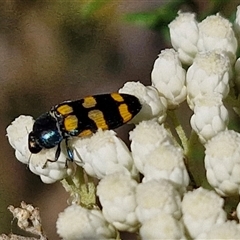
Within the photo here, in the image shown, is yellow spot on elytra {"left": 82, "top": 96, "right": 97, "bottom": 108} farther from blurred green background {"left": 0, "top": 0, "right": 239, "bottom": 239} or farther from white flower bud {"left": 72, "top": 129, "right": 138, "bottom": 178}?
blurred green background {"left": 0, "top": 0, "right": 239, "bottom": 239}

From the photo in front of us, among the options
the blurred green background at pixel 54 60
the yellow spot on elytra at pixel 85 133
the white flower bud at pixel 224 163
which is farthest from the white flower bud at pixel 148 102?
the blurred green background at pixel 54 60

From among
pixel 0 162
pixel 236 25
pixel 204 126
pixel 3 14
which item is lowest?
Result: pixel 0 162

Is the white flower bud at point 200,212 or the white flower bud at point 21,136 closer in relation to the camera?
the white flower bud at point 200,212

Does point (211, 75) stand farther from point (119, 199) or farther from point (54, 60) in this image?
point (54, 60)

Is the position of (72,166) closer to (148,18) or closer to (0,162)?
(148,18)

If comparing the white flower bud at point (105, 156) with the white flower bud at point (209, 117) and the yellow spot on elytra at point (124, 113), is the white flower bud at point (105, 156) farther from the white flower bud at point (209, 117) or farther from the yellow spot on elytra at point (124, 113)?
the white flower bud at point (209, 117)

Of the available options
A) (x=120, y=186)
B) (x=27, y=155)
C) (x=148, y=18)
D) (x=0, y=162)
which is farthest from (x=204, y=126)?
(x=0, y=162)

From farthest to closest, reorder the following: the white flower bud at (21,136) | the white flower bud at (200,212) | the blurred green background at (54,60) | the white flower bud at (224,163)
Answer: the blurred green background at (54,60) < the white flower bud at (21,136) < the white flower bud at (224,163) < the white flower bud at (200,212)

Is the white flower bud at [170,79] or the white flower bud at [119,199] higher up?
the white flower bud at [170,79]
